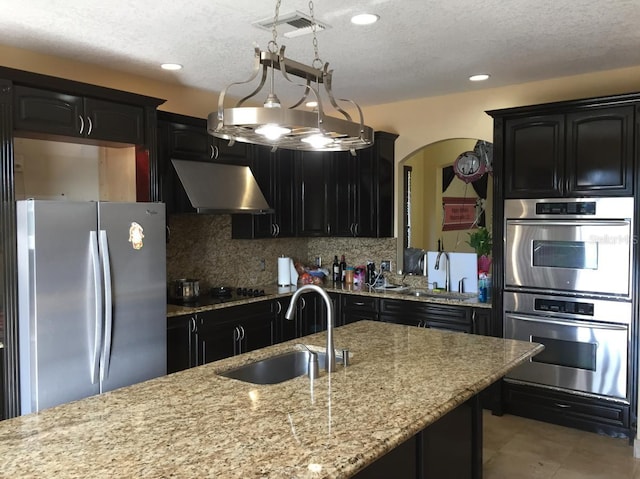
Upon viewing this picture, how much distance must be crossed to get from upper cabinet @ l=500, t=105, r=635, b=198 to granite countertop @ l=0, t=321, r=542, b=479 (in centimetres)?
193

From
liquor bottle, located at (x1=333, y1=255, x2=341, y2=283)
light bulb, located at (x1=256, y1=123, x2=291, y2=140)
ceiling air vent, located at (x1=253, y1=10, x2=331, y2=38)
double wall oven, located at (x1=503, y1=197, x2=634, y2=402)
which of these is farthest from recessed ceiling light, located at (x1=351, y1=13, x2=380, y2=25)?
liquor bottle, located at (x1=333, y1=255, x2=341, y2=283)

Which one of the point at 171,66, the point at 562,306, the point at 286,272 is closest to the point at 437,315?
the point at 562,306

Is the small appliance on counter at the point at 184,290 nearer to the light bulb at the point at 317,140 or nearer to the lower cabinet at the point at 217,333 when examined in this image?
the lower cabinet at the point at 217,333

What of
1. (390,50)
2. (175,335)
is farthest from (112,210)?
(390,50)

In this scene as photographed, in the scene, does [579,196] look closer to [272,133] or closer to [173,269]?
[272,133]

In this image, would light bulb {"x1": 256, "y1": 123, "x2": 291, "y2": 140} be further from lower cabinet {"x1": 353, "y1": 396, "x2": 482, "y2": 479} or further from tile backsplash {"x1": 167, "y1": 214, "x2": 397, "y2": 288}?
tile backsplash {"x1": 167, "y1": 214, "x2": 397, "y2": 288}

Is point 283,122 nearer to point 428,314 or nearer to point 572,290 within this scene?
point 572,290

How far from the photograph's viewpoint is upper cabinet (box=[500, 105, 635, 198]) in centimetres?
386

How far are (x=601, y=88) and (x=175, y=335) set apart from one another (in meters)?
3.82

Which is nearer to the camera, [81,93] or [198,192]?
[81,93]

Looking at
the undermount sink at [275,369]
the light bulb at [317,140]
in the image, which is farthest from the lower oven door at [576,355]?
the light bulb at [317,140]

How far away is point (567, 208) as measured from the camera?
407cm

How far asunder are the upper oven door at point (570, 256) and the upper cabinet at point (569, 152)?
24 centimetres

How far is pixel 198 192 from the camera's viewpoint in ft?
14.5
